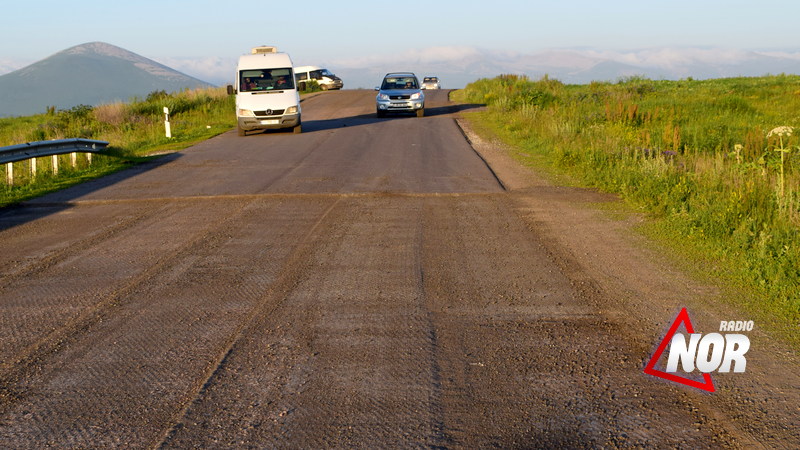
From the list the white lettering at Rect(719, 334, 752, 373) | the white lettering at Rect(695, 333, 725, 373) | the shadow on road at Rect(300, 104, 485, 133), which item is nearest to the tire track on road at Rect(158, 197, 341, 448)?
the white lettering at Rect(695, 333, 725, 373)

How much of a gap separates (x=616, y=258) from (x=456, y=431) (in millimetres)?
4473

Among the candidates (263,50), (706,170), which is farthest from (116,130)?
(706,170)

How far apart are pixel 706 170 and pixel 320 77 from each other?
163 ft

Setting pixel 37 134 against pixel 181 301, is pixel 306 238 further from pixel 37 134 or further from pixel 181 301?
pixel 37 134

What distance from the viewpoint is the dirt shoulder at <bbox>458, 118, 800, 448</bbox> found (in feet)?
14.1

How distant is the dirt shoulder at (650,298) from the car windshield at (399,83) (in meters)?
20.4

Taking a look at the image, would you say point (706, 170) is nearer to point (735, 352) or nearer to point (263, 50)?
point (735, 352)

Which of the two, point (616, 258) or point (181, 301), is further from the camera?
point (616, 258)

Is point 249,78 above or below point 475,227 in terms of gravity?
above

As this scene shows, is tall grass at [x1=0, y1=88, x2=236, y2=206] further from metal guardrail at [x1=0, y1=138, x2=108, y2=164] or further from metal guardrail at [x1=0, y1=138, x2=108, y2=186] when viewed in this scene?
metal guardrail at [x1=0, y1=138, x2=108, y2=164]

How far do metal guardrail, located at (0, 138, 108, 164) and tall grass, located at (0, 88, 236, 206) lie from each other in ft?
1.06

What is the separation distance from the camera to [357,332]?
18.6 ft

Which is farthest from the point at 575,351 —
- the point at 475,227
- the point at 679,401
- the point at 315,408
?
the point at 475,227

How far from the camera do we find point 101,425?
13.8ft
